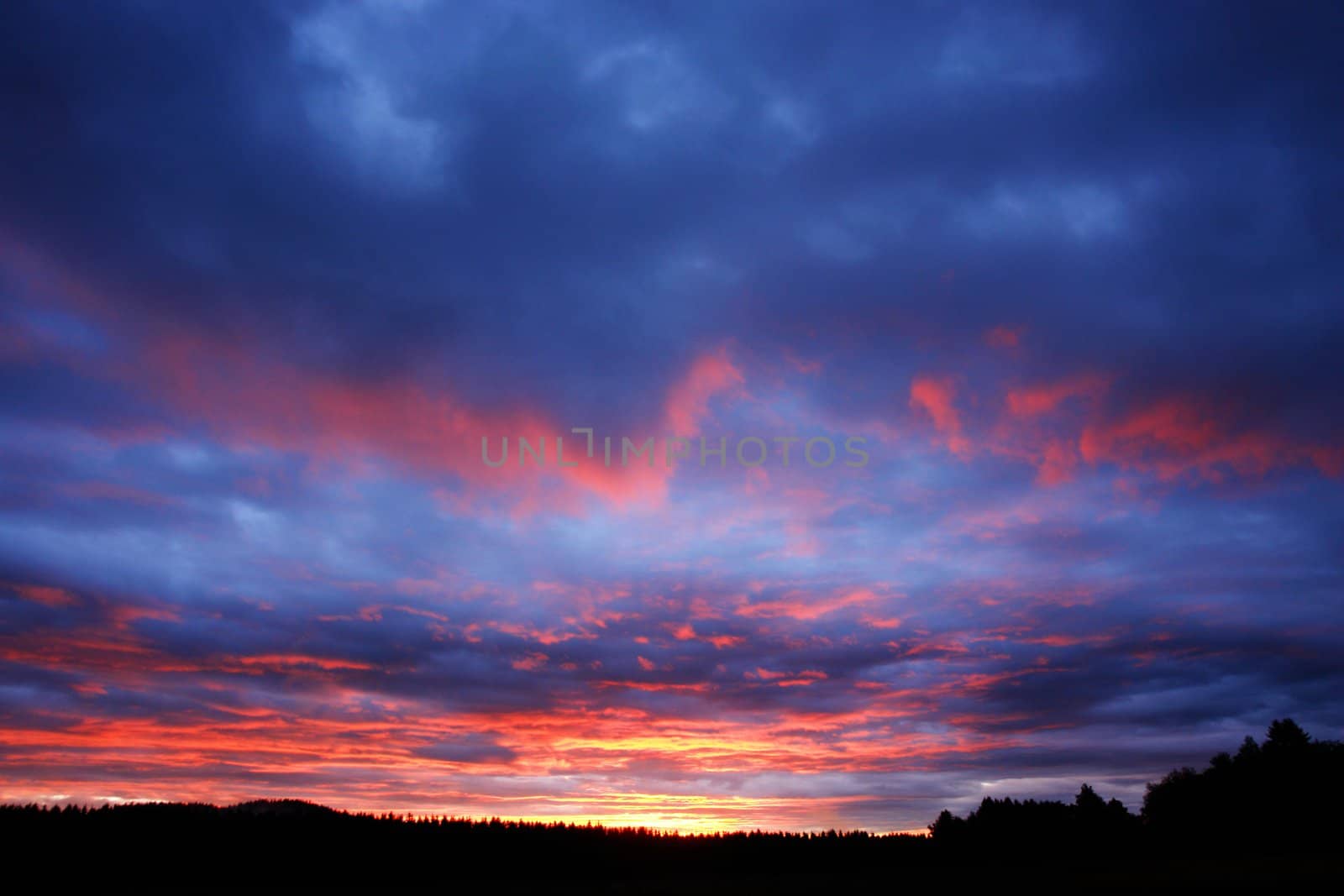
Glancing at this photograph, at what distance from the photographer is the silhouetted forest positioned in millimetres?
58188

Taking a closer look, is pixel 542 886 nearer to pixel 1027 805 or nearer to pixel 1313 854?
pixel 1313 854

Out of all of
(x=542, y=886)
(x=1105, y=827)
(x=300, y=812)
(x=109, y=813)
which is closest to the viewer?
(x=542, y=886)

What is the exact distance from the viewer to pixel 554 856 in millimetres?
74188

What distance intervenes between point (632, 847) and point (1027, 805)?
3309 inches

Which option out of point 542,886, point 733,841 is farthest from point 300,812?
point 733,841

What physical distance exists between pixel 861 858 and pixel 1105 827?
6695 cm

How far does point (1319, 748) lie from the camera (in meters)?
138

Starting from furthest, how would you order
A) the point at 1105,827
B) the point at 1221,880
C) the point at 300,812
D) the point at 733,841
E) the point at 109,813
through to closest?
1. the point at 1105,827
2. the point at 733,841
3. the point at 300,812
4. the point at 109,813
5. the point at 1221,880

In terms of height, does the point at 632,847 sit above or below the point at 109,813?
below

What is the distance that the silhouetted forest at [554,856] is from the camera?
2291 inches

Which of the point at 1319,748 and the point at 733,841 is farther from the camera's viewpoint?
the point at 1319,748

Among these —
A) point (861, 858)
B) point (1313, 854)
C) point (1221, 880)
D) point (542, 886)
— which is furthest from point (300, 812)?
point (1313, 854)

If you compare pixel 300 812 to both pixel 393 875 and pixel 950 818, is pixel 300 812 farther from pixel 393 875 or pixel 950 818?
pixel 950 818

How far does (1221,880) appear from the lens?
166 feet
